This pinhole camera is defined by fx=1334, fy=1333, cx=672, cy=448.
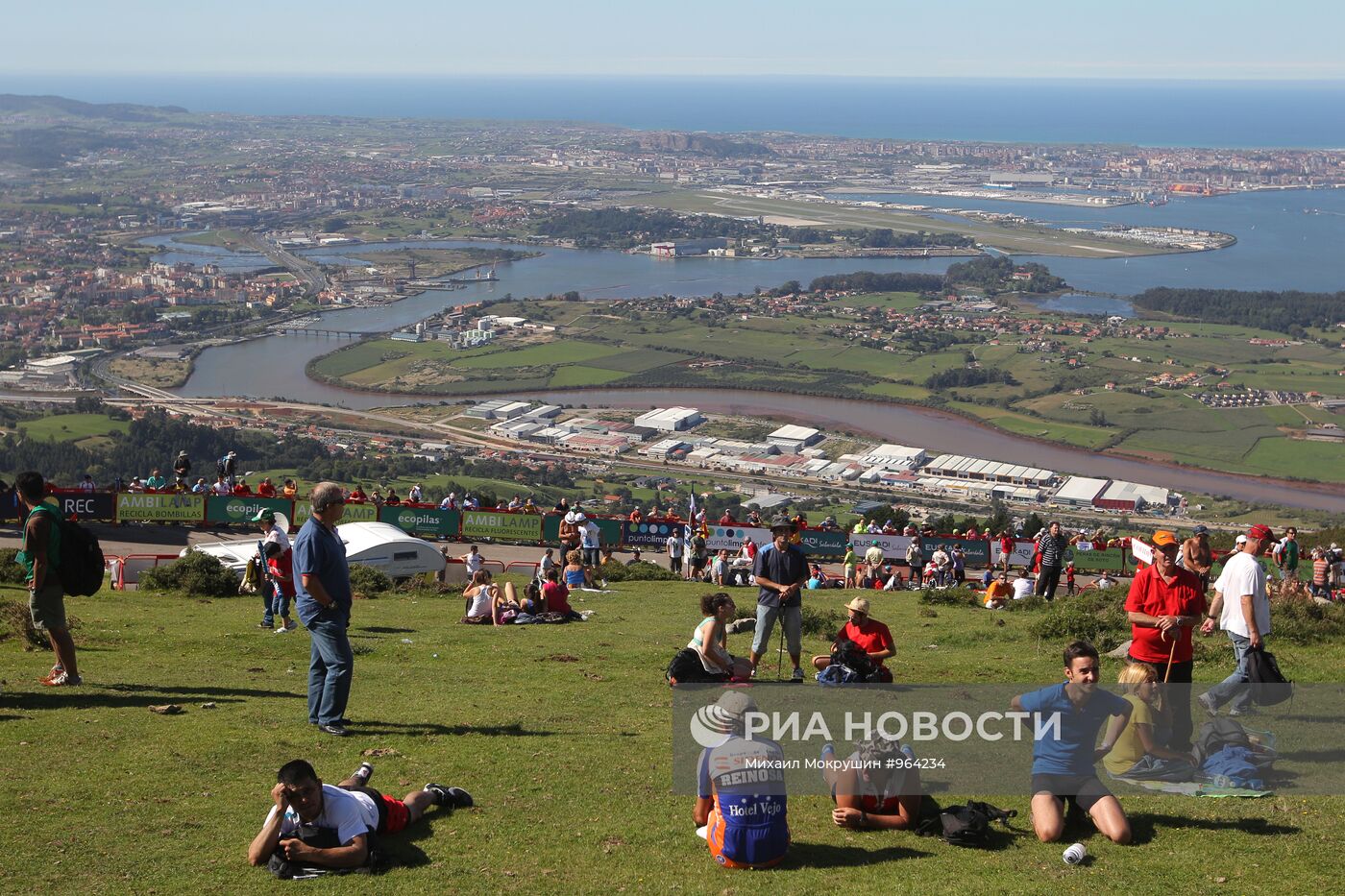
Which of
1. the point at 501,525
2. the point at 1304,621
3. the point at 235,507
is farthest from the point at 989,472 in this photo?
the point at 1304,621

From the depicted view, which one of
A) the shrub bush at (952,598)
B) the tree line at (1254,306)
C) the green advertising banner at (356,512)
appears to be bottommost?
the tree line at (1254,306)

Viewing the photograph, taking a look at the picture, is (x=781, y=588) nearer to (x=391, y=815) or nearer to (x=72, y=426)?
(x=391, y=815)

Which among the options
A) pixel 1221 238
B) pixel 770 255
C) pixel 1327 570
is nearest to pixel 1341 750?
pixel 1327 570

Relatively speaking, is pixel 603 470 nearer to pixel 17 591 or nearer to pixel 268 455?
pixel 268 455

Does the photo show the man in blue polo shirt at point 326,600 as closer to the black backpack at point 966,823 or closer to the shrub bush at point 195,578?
the black backpack at point 966,823

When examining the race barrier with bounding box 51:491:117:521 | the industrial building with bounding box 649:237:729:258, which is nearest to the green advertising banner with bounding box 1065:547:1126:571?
the race barrier with bounding box 51:491:117:521

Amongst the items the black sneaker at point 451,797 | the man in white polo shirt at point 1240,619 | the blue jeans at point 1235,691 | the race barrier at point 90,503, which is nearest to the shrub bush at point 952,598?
the man in white polo shirt at point 1240,619

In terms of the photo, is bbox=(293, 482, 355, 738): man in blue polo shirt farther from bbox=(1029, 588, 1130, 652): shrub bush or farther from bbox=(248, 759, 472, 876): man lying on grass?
bbox=(1029, 588, 1130, 652): shrub bush

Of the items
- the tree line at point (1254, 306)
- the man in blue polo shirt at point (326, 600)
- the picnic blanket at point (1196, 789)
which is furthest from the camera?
the tree line at point (1254, 306)
